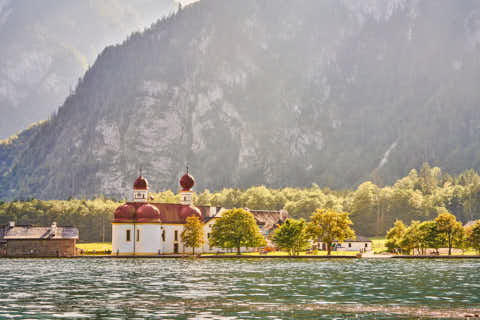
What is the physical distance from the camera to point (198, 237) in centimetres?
14838

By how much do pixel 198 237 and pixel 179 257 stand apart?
28.1 ft

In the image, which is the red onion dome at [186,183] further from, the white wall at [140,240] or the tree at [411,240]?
the tree at [411,240]

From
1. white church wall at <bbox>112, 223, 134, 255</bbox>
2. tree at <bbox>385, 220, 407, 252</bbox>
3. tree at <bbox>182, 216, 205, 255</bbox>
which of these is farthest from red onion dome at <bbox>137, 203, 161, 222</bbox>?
tree at <bbox>385, 220, 407, 252</bbox>

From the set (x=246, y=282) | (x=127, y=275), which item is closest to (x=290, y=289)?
(x=246, y=282)

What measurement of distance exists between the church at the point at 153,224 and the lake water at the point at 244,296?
2954 inches

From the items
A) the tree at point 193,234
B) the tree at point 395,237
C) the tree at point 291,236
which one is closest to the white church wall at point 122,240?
the tree at point 193,234

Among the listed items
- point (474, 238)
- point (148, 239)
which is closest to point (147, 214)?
point (148, 239)

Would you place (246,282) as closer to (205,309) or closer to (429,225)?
(205,309)

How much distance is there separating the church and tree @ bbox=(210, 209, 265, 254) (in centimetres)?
1005

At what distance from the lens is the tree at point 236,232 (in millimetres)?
141500

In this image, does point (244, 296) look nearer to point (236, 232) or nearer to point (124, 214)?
point (236, 232)

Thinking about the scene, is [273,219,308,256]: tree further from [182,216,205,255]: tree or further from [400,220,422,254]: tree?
[400,220,422,254]: tree

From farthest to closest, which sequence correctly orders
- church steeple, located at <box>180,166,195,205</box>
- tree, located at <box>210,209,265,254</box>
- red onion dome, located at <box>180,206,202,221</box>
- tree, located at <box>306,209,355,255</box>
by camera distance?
church steeple, located at <box>180,166,195,205</box> < red onion dome, located at <box>180,206,202,221</box> < tree, located at <box>210,209,265,254</box> < tree, located at <box>306,209,355,255</box>

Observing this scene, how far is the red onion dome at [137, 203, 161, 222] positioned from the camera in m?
153
